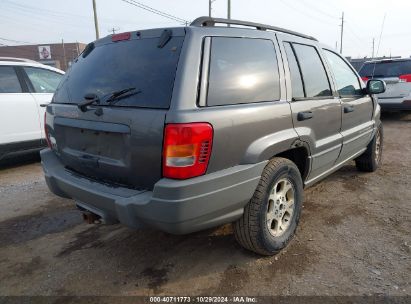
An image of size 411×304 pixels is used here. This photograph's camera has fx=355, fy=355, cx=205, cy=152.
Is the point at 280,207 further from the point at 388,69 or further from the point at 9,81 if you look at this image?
the point at 388,69

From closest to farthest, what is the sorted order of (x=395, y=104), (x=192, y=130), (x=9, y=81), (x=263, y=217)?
(x=192, y=130) → (x=263, y=217) → (x=9, y=81) → (x=395, y=104)

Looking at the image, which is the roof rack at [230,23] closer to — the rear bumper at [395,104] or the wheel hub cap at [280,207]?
the wheel hub cap at [280,207]

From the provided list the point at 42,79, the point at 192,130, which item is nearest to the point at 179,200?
the point at 192,130

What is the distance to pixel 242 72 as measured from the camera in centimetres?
255

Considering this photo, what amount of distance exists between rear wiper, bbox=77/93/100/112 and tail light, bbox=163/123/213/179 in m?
0.73

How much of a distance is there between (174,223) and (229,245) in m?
1.08

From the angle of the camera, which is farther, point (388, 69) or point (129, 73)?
point (388, 69)

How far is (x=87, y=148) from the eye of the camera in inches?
104

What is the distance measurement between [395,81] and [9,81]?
339 inches

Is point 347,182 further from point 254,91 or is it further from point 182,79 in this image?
point 182,79

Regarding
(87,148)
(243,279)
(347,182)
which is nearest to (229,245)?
(243,279)

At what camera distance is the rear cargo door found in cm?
225

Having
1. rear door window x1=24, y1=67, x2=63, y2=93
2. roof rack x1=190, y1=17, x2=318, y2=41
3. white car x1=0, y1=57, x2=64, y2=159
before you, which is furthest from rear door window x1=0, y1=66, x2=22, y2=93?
roof rack x1=190, y1=17, x2=318, y2=41

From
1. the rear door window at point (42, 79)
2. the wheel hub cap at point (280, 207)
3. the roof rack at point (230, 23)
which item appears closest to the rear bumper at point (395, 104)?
the roof rack at point (230, 23)
